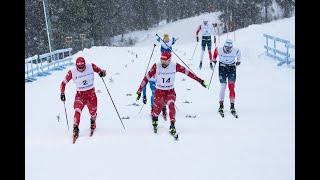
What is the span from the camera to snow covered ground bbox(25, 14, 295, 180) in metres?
8.24

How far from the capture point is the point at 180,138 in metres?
10.3

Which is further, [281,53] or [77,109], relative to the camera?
[281,53]

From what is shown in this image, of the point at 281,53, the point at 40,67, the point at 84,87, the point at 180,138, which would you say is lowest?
the point at 180,138

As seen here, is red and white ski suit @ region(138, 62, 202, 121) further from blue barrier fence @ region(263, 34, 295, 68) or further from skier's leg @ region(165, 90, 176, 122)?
blue barrier fence @ region(263, 34, 295, 68)

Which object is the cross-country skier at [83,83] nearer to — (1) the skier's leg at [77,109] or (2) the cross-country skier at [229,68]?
(1) the skier's leg at [77,109]

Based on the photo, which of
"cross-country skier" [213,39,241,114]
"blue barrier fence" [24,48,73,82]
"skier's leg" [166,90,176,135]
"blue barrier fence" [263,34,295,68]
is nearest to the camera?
"skier's leg" [166,90,176,135]

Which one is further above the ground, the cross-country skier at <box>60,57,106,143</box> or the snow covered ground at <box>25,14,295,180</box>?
the cross-country skier at <box>60,57,106,143</box>

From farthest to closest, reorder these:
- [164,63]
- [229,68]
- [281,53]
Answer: [281,53]
[229,68]
[164,63]

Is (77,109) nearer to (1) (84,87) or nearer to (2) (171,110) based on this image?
(1) (84,87)

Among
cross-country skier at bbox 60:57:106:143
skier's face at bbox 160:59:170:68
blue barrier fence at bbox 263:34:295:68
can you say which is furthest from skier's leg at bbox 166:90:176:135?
blue barrier fence at bbox 263:34:295:68

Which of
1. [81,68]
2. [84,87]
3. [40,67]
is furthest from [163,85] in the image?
[40,67]

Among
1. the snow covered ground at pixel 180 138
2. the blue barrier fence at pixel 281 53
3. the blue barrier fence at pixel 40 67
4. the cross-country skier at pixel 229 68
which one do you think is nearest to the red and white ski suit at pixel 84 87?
the snow covered ground at pixel 180 138
